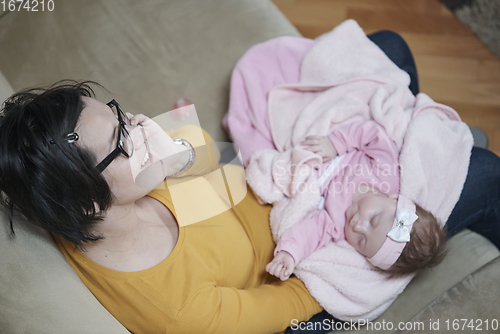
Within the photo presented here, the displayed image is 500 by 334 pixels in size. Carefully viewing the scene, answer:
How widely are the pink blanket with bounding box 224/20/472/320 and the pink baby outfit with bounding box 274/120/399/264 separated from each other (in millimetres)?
32

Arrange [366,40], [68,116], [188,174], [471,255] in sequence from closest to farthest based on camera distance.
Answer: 1. [68,116]
2. [188,174]
3. [471,255]
4. [366,40]

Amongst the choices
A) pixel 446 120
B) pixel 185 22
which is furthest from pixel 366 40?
pixel 185 22

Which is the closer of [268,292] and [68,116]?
[68,116]

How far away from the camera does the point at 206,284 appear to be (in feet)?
2.81

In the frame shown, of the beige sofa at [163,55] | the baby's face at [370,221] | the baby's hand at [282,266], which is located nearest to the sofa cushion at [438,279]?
the beige sofa at [163,55]

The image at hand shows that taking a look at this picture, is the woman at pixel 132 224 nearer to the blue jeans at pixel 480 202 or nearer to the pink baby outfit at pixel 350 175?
the pink baby outfit at pixel 350 175

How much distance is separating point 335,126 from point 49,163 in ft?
2.89

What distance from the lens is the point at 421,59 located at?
1.97m

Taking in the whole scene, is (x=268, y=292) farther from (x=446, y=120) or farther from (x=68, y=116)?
(x=446, y=120)

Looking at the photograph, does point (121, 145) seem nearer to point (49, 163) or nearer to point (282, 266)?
point (49, 163)

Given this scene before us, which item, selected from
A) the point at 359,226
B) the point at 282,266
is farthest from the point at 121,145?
the point at 359,226

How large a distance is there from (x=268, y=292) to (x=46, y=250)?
55 centimetres

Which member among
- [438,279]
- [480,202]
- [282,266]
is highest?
[282,266]

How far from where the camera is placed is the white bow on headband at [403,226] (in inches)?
38.3
